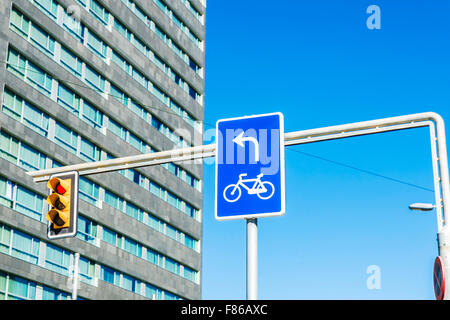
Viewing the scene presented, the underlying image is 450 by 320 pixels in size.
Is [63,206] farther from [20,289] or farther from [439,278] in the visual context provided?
[20,289]

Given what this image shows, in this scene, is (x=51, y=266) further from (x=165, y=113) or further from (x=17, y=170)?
(x=165, y=113)

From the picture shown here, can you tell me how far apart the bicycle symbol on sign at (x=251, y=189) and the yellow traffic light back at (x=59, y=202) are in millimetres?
3054

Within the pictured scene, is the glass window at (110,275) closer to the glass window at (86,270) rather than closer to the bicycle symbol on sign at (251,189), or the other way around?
the glass window at (86,270)

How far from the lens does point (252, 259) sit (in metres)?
10.4

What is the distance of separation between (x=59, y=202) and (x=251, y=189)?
3595 mm

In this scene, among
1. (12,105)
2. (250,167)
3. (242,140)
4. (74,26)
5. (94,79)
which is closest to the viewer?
(250,167)

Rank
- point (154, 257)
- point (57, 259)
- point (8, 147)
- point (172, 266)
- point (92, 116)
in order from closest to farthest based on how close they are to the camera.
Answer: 1. point (8, 147)
2. point (57, 259)
3. point (92, 116)
4. point (154, 257)
5. point (172, 266)

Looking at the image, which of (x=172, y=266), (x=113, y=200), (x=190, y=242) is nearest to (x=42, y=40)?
(x=113, y=200)

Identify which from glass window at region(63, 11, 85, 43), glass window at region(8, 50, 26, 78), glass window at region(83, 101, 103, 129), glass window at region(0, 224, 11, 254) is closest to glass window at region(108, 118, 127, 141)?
glass window at region(83, 101, 103, 129)

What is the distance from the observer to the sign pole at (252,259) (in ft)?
33.0

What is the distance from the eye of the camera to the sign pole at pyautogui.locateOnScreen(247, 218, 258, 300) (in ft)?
33.0

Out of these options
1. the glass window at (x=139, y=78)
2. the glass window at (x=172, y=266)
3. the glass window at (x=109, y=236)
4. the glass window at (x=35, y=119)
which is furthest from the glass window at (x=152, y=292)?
the glass window at (x=35, y=119)
